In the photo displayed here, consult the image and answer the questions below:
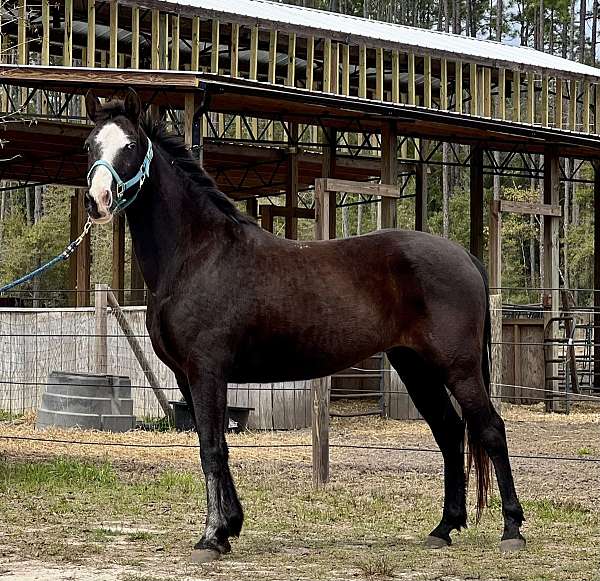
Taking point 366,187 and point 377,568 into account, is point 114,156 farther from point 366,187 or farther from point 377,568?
point 366,187

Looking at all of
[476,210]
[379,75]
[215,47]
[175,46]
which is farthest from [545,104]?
[175,46]

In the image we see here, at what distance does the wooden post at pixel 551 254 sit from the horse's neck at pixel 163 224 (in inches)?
489

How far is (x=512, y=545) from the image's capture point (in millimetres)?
6180

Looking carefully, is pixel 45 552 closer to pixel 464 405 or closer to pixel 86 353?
pixel 464 405

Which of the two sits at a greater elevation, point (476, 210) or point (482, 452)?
point (476, 210)

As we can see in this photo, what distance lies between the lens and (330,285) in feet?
20.7

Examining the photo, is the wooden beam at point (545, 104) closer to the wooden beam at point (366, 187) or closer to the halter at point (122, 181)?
the wooden beam at point (366, 187)

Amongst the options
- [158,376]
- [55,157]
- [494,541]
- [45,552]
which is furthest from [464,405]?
[55,157]

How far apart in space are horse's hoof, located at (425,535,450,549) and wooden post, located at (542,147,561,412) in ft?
38.7

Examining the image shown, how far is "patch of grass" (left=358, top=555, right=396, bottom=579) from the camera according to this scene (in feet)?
17.9

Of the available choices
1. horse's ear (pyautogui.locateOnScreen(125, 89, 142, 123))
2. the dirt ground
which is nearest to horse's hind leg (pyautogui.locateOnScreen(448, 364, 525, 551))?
the dirt ground

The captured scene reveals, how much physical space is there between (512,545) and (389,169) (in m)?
11.0

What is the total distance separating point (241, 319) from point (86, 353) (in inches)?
355

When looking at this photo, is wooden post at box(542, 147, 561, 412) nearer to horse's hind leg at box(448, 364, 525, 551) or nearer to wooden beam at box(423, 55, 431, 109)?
wooden beam at box(423, 55, 431, 109)
